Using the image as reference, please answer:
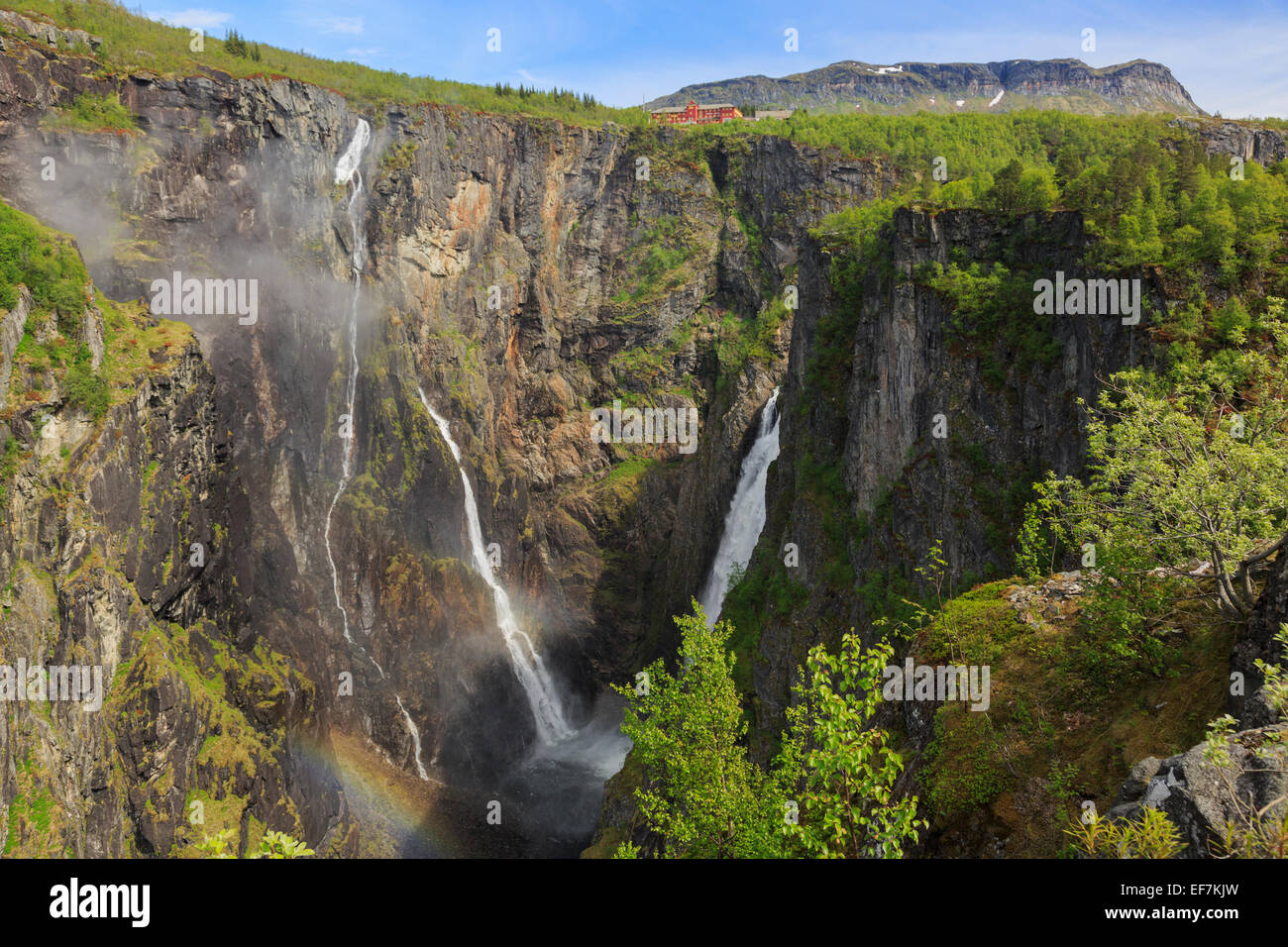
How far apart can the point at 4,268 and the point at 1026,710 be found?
40500 mm

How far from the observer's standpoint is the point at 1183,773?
297 inches

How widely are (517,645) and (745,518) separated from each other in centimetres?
1986

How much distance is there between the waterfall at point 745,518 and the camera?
5091 centimetres

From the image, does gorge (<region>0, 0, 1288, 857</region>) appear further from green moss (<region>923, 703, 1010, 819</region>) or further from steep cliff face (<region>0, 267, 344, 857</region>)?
steep cliff face (<region>0, 267, 344, 857</region>)

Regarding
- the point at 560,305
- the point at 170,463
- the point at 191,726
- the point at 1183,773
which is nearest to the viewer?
the point at 1183,773

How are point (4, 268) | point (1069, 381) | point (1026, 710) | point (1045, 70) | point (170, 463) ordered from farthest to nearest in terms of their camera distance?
point (1045, 70) < point (170, 463) < point (4, 268) < point (1069, 381) < point (1026, 710)

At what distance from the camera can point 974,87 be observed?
15575 cm

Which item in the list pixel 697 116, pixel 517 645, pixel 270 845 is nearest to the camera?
pixel 270 845

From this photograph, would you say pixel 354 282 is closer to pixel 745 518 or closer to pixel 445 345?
pixel 445 345

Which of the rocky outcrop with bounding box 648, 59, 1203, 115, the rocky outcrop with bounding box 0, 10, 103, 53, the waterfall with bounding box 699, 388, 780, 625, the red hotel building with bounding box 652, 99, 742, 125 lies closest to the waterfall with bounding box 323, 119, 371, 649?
the rocky outcrop with bounding box 0, 10, 103, 53

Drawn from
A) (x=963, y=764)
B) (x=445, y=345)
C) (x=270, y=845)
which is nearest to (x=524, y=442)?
(x=445, y=345)

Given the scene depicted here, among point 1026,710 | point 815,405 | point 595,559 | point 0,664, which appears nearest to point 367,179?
point 595,559

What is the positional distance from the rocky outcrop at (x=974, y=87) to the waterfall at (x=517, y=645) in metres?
131

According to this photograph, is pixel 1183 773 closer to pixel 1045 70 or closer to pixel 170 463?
pixel 170 463
